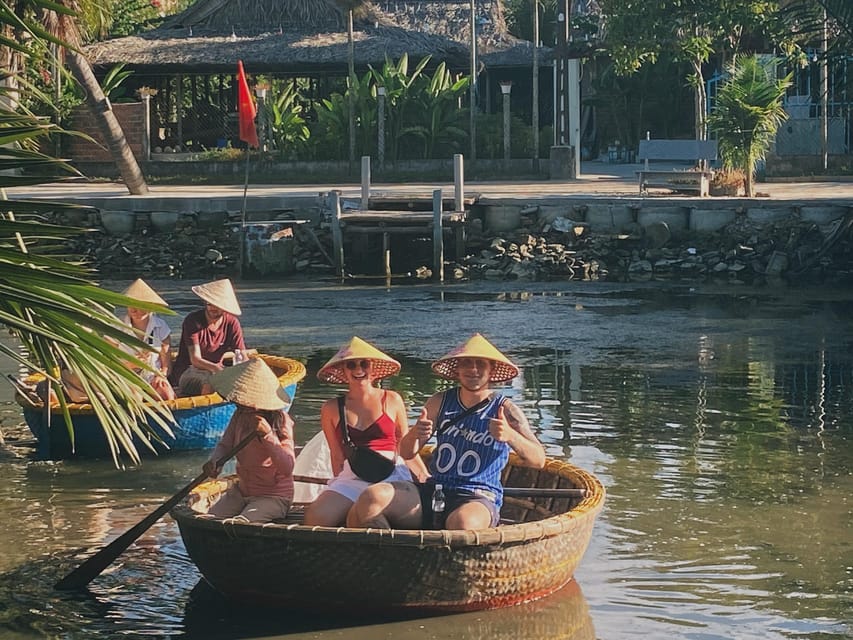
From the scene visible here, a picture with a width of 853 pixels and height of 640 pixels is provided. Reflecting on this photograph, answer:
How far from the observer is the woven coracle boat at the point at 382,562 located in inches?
282

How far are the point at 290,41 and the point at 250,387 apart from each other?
25735mm

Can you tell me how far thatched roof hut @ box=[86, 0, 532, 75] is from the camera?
106 ft

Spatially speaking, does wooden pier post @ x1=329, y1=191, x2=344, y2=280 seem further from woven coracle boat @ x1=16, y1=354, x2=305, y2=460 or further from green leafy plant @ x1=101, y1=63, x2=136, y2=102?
woven coracle boat @ x1=16, y1=354, x2=305, y2=460

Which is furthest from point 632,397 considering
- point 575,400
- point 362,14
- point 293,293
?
point 362,14

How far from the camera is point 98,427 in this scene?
11062 millimetres

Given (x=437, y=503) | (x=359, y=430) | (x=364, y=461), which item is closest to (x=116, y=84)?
(x=359, y=430)

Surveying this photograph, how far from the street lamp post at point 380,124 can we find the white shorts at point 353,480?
2241cm

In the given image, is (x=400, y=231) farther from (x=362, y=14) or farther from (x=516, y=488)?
(x=516, y=488)

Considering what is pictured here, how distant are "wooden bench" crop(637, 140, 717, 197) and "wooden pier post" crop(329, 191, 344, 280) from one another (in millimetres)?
4958

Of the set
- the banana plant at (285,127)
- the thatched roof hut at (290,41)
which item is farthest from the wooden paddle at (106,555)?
the thatched roof hut at (290,41)

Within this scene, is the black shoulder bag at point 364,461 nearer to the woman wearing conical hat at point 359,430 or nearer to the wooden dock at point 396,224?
the woman wearing conical hat at point 359,430

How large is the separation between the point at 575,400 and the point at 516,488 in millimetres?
5375

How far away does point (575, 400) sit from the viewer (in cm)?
1393

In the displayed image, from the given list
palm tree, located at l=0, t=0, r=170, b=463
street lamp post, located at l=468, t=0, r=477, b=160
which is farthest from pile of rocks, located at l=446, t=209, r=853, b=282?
palm tree, located at l=0, t=0, r=170, b=463
